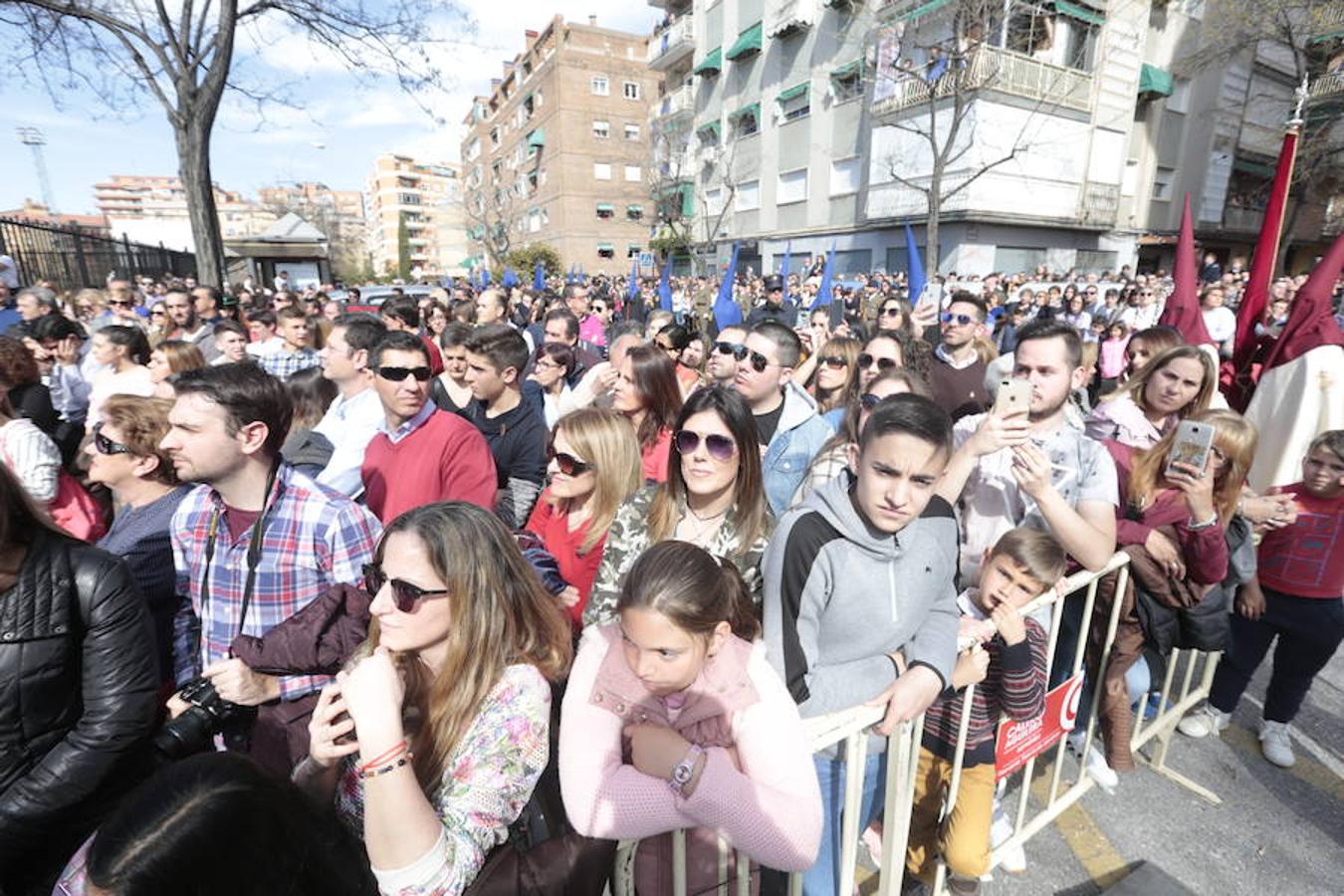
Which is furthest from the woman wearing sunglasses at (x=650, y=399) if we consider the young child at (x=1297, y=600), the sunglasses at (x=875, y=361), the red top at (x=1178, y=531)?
the young child at (x=1297, y=600)

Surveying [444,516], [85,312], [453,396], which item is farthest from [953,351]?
[85,312]

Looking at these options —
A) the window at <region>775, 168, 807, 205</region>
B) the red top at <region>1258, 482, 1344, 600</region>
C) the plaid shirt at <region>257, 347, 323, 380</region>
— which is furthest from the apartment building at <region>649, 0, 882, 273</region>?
the red top at <region>1258, 482, 1344, 600</region>

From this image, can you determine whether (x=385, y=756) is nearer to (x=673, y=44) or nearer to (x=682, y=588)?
(x=682, y=588)

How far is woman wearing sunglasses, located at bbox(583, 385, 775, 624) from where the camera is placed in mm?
2242

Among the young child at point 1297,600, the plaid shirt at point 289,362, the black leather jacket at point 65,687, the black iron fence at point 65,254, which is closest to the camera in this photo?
the black leather jacket at point 65,687

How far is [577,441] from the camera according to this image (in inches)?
105

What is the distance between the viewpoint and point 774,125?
28016 mm

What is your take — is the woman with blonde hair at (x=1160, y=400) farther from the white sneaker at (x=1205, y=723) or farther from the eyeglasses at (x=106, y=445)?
the eyeglasses at (x=106, y=445)

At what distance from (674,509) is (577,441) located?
1.93 ft

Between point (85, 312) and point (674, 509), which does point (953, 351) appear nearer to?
point (674, 509)

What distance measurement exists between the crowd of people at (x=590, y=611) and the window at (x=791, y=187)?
25.9m

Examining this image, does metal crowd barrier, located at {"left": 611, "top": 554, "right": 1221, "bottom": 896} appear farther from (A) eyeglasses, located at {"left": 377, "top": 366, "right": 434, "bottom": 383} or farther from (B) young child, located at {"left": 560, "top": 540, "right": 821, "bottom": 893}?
(A) eyeglasses, located at {"left": 377, "top": 366, "right": 434, "bottom": 383}

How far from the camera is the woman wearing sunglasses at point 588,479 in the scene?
2.63 meters

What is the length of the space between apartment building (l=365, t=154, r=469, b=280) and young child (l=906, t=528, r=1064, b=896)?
309 ft
